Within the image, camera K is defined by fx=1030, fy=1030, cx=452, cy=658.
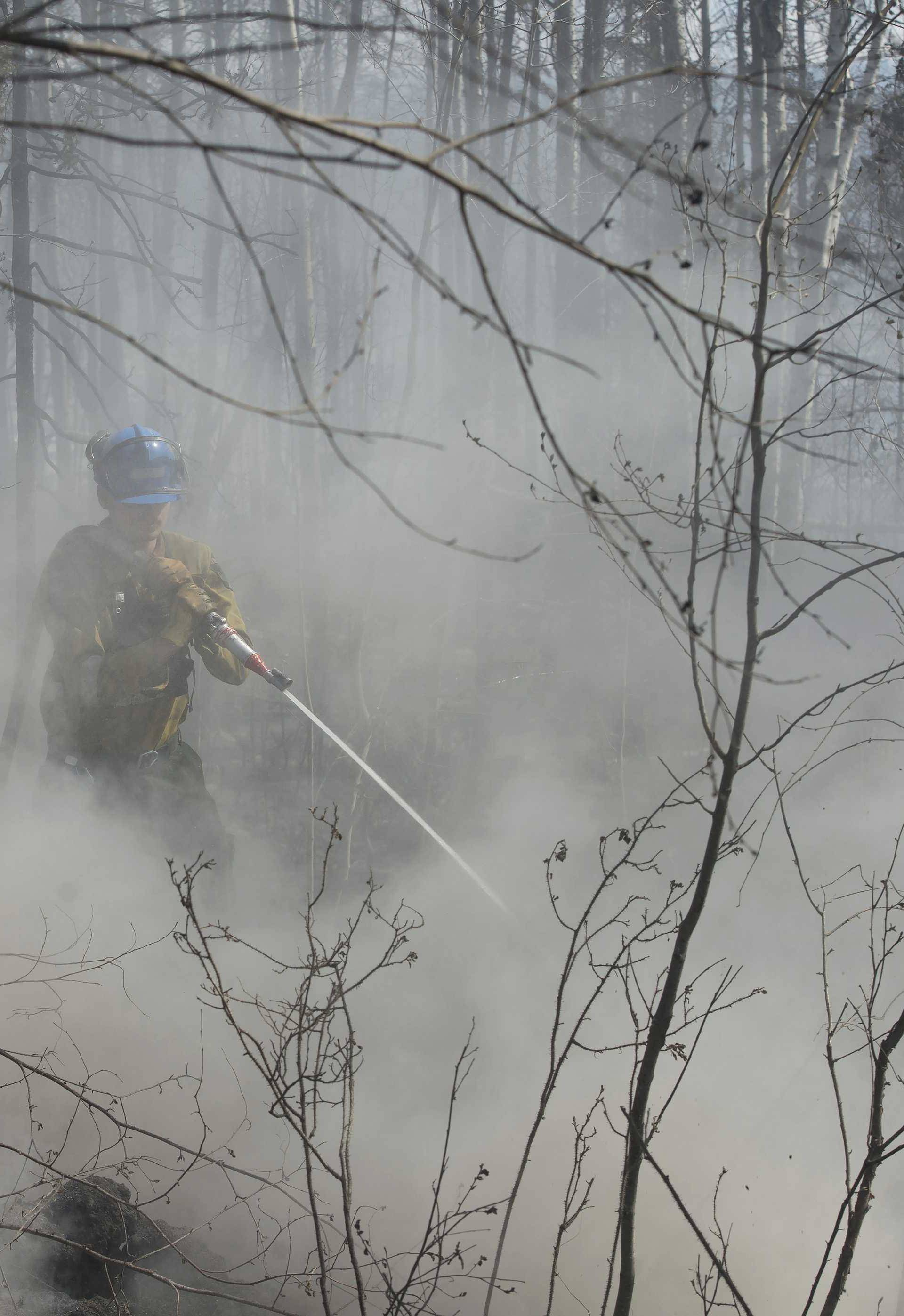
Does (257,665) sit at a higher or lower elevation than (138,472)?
lower

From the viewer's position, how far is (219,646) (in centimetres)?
506


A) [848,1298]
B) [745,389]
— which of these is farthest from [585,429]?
[848,1298]

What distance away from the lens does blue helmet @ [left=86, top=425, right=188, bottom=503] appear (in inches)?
201

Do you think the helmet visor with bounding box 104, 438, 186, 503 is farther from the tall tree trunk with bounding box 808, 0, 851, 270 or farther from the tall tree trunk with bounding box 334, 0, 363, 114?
the tall tree trunk with bounding box 808, 0, 851, 270

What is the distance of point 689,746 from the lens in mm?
8164

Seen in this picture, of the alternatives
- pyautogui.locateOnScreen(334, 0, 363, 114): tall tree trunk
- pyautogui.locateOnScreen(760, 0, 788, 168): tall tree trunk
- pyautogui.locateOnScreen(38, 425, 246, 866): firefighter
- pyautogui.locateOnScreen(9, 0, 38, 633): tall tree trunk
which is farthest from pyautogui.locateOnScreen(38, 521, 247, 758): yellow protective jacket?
pyautogui.locateOnScreen(760, 0, 788, 168): tall tree trunk

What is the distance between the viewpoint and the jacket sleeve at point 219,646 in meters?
5.09

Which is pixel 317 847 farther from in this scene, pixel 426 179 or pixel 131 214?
Answer: pixel 426 179

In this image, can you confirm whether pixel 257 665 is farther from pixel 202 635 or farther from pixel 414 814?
pixel 414 814

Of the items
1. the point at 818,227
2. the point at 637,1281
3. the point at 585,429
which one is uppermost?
the point at 818,227

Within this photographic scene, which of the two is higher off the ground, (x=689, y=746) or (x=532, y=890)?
(x=689, y=746)

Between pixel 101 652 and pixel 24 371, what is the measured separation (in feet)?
7.33

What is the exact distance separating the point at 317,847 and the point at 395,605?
8.11ft

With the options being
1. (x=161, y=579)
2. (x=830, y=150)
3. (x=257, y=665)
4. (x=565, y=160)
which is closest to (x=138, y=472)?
(x=161, y=579)
